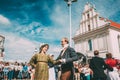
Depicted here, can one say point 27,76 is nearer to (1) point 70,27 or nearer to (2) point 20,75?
(2) point 20,75

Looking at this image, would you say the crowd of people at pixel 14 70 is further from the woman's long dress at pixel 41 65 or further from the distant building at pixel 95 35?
the distant building at pixel 95 35

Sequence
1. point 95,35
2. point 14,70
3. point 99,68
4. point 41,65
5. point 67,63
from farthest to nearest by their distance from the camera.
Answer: point 95,35 → point 14,70 → point 99,68 → point 41,65 → point 67,63

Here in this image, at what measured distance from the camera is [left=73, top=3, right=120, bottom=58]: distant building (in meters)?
33.5

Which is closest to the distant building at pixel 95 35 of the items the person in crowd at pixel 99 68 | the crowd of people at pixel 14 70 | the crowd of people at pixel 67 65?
the crowd of people at pixel 14 70

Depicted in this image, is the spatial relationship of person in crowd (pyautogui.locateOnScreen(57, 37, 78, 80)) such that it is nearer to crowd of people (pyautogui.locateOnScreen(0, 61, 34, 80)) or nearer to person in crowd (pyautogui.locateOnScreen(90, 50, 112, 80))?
person in crowd (pyautogui.locateOnScreen(90, 50, 112, 80))

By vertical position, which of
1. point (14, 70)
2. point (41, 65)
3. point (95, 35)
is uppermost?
point (95, 35)

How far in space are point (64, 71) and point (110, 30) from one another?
30933 mm

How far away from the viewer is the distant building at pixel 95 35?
33.5 meters

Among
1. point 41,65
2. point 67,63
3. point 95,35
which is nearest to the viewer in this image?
point 67,63

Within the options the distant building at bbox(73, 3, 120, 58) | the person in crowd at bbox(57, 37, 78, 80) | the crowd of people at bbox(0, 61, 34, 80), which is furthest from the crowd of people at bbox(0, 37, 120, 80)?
the distant building at bbox(73, 3, 120, 58)

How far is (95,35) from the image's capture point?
36219mm

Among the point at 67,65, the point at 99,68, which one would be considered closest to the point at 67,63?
the point at 67,65

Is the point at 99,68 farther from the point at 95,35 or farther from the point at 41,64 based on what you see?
the point at 95,35

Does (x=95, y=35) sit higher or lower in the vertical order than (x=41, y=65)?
higher
